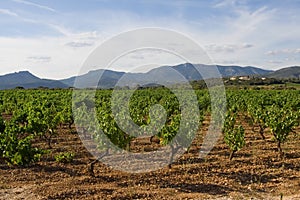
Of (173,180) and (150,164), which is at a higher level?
(150,164)

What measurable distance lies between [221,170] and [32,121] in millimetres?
8206

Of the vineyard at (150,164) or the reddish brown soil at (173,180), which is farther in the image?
the vineyard at (150,164)

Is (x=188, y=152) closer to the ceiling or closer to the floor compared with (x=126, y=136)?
closer to the floor

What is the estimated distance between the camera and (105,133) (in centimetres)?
1213

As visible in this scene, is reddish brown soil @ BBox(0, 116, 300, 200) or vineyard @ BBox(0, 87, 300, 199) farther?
vineyard @ BBox(0, 87, 300, 199)

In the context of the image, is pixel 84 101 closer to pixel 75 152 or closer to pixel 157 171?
pixel 75 152

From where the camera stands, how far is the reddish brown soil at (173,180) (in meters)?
10.3

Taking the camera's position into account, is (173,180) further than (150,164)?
No

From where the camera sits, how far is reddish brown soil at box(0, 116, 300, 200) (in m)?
10.3

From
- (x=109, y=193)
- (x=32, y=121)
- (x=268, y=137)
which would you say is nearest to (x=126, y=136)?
(x=109, y=193)

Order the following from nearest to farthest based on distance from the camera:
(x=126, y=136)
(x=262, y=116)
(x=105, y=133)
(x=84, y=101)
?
(x=105, y=133) < (x=126, y=136) < (x=262, y=116) < (x=84, y=101)

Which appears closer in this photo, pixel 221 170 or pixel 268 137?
pixel 221 170

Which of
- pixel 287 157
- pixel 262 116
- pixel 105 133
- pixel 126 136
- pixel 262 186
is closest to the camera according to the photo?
pixel 262 186

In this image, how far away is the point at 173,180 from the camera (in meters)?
11.6
